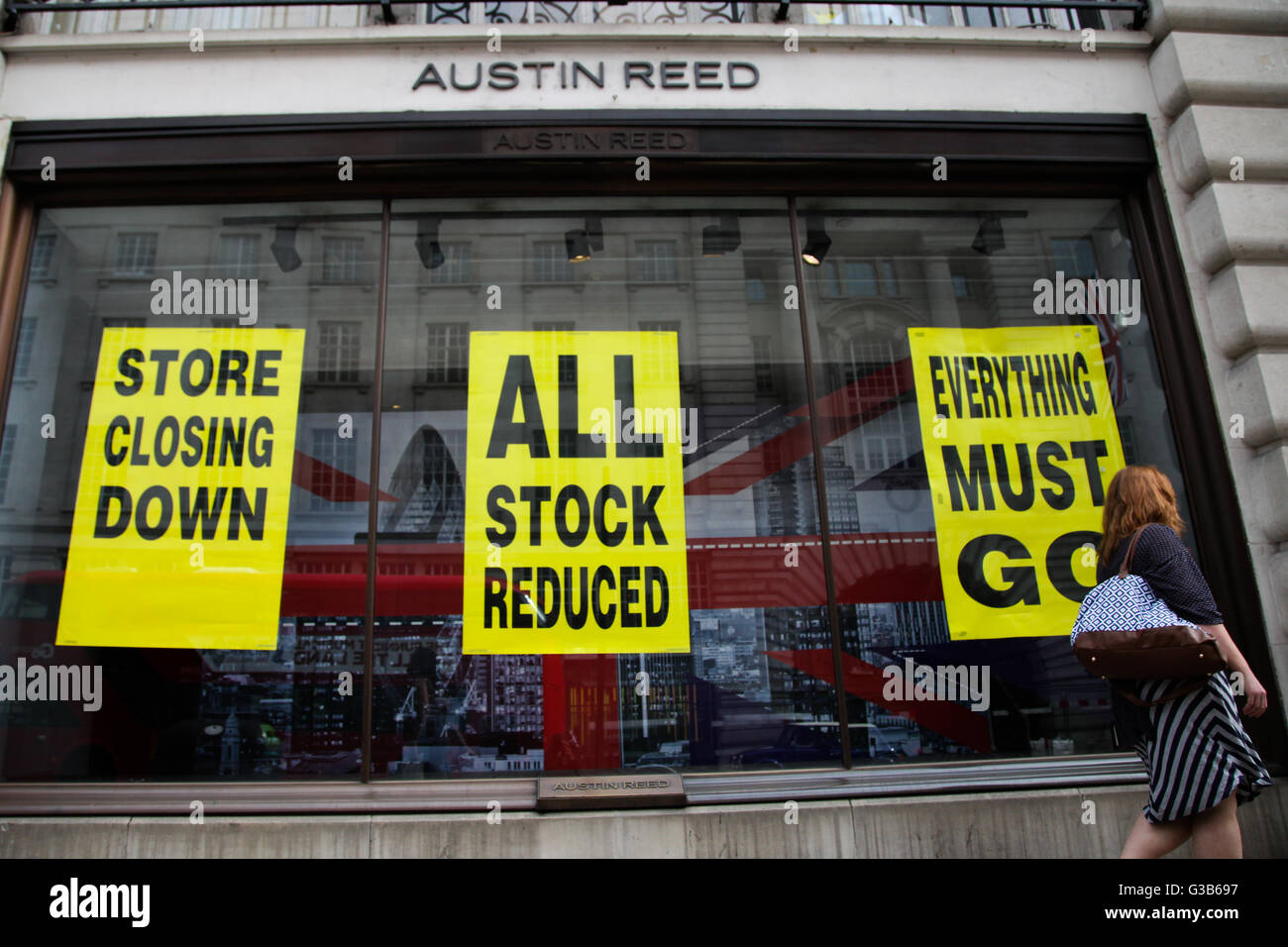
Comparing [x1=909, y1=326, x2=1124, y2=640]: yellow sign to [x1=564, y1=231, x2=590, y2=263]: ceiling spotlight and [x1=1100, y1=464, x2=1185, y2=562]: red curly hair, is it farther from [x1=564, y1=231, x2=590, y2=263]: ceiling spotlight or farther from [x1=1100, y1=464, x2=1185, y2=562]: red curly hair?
[x1=564, y1=231, x2=590, y2=263]: ceiling spotlight

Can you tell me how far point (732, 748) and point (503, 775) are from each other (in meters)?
1.66

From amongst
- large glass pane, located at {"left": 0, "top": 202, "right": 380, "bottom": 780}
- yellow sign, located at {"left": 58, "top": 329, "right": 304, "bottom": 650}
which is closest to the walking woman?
large glass pane, located at {"left": 0, "top": 202, "right": 380, "bottom": 780}

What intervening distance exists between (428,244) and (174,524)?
2.91 m

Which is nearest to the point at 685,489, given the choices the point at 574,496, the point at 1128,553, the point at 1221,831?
the point at 574,496

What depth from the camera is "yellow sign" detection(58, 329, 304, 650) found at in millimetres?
5645

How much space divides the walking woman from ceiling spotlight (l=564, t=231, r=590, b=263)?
15.0 feet

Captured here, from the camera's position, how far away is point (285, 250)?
6457mm

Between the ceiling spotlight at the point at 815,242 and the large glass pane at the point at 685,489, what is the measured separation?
0.62 feet

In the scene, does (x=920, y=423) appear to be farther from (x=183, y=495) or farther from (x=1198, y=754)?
(x=183, y=495)

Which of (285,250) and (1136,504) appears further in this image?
(285,250)

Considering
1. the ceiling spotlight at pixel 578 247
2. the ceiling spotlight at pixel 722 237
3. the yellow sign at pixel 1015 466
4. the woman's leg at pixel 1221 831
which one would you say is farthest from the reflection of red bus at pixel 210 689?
the woman's leg at pixel 1221 831

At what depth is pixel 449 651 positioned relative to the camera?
5855 mm
